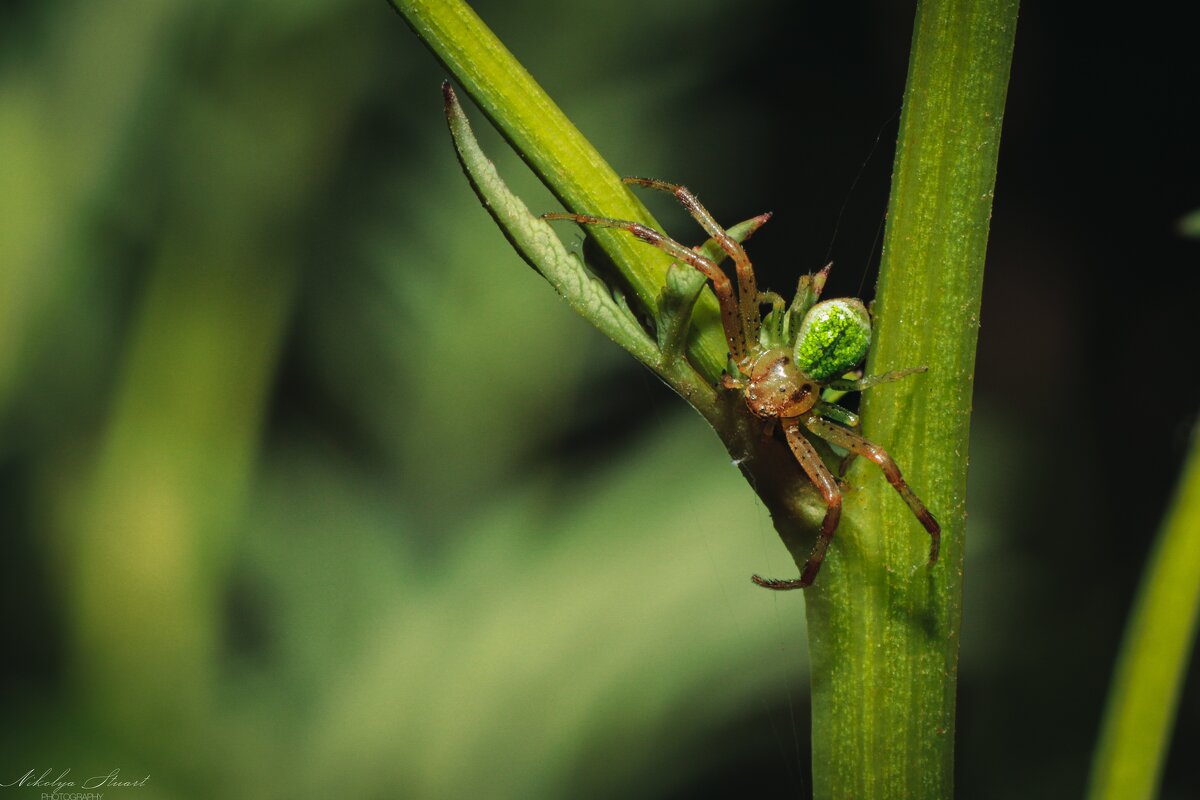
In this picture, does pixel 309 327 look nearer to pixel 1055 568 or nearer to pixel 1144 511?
pixel 1055 568

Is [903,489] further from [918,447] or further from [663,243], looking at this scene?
[663,243]

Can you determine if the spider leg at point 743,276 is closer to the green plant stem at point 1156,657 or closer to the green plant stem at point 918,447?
the green plant stem at point 918,447
